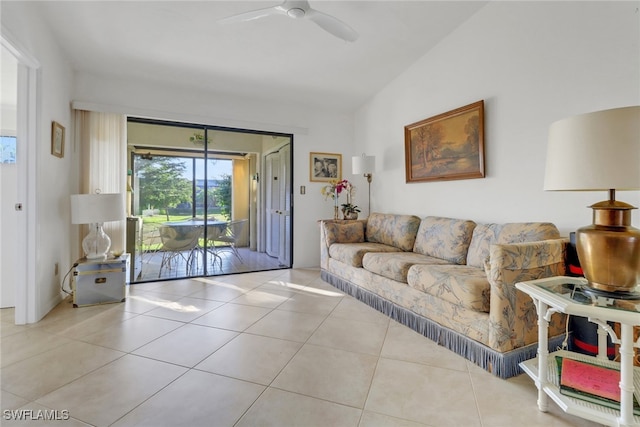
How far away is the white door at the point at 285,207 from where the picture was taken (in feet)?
15.0

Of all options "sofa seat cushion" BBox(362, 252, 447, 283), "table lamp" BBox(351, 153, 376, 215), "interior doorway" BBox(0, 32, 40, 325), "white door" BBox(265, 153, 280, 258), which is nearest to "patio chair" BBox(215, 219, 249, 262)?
"white door" BBox(265, 153, 280, 258)

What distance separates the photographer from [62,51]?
2889 millimetres

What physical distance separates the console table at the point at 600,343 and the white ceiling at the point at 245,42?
2405mm

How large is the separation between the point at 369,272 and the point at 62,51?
3.83 m

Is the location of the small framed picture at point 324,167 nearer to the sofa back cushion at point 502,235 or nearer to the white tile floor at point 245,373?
the white tile floor at point 245,373

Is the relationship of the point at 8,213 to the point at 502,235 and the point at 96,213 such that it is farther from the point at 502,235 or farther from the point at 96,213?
the point at 502,235

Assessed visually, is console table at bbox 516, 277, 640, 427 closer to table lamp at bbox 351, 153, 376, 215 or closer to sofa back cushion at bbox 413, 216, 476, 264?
sofa back cushion at bbox 413, 216, 476, 264

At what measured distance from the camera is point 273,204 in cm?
512

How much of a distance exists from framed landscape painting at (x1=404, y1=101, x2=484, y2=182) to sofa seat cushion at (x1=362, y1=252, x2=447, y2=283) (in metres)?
0.95

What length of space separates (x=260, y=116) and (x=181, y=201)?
1686 mm

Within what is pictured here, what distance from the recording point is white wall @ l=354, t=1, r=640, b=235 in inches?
72.9

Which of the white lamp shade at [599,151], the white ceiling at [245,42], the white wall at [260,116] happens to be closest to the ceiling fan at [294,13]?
the white ceiling at [245,42]

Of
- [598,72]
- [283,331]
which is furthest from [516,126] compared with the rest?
[283,331]

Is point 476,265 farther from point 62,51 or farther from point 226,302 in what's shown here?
point 62,51
